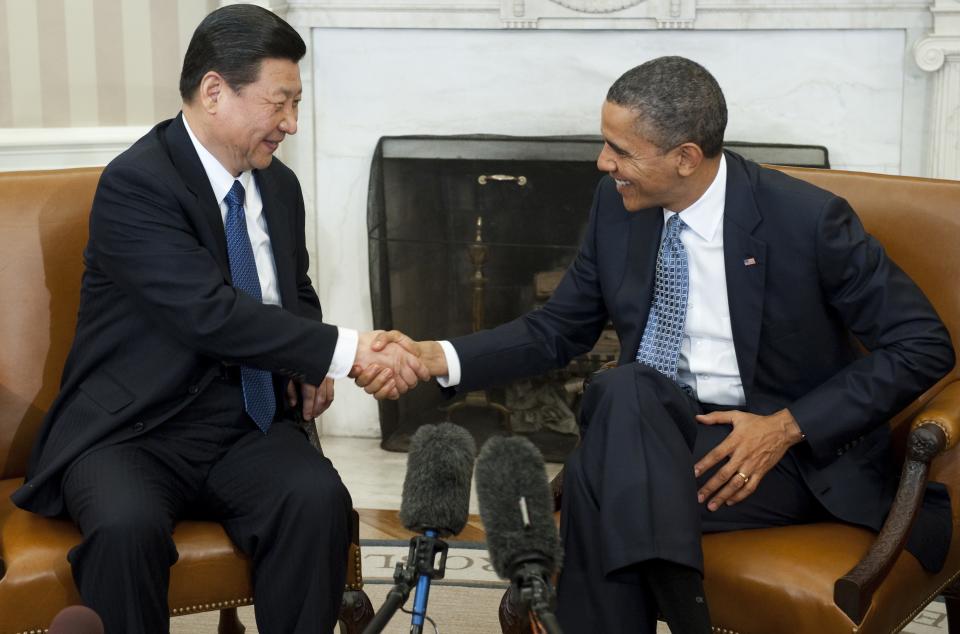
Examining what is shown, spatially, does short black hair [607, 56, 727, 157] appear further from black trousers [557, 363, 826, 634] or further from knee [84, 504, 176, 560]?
knee [84, 504, 176, 560]

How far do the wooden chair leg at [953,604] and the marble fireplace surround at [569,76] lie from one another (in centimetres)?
166

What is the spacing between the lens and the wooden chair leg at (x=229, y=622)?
2713 mm

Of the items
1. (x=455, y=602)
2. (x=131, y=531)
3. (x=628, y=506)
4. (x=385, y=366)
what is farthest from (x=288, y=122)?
(x=455, y=602)

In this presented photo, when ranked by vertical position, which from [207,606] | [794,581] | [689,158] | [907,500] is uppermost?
[689,158]

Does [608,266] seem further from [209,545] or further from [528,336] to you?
[209,545]

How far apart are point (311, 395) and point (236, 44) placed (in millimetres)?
702

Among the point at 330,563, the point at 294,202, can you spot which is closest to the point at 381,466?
the point at 294,202

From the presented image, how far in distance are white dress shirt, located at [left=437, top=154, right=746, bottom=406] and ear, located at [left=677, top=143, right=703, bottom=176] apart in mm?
89

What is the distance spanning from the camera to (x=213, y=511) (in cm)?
229

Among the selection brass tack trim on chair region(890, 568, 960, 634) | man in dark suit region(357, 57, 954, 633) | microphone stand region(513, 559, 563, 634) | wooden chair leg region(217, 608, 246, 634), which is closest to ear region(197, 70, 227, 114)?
man in dark suit region(357, 57, 954, 633)

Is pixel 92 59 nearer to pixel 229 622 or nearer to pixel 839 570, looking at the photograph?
pixel 229 622

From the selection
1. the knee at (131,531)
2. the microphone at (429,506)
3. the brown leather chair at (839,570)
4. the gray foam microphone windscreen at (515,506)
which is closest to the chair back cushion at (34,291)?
the knee at (131,531)

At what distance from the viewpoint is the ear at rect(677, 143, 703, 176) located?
2.35 m

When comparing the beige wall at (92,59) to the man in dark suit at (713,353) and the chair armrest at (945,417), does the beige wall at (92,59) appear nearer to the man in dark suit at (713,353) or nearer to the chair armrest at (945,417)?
the man in dark suit at (713,353)
